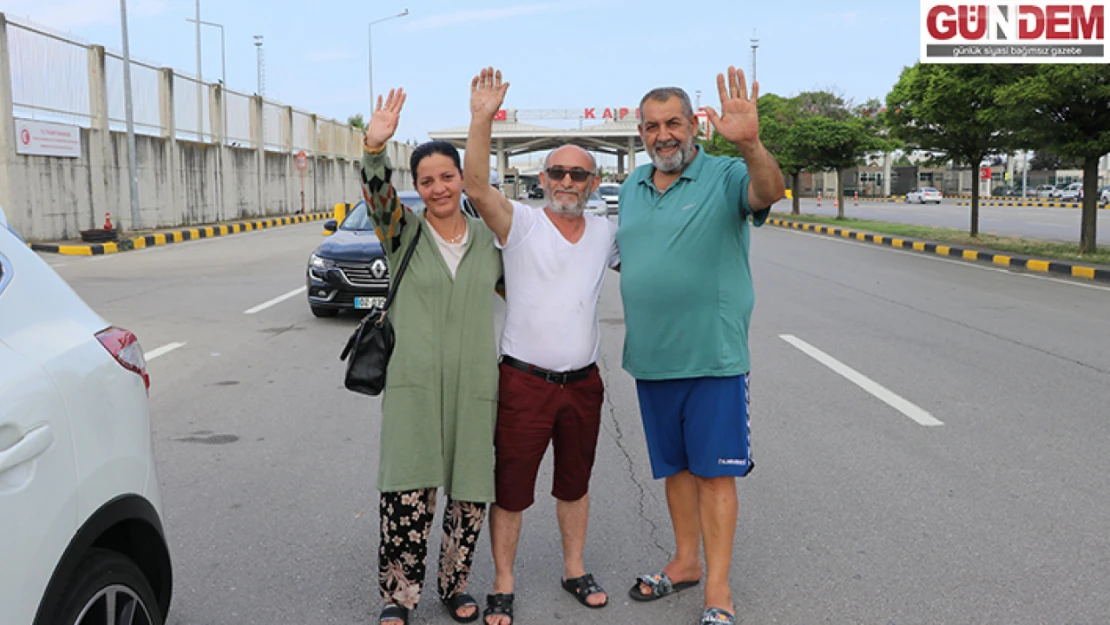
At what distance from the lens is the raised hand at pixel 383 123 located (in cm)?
307

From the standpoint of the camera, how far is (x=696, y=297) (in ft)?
10.5

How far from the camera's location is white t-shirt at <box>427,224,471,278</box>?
3213 mm

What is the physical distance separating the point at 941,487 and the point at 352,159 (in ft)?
158

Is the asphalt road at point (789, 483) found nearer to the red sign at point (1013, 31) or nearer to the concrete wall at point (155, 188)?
the red sign at point (1013, 31)

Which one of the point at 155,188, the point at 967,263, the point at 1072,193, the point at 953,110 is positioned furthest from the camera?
the point at 1072,193

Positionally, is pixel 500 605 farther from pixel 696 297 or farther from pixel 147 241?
pixel 147 241

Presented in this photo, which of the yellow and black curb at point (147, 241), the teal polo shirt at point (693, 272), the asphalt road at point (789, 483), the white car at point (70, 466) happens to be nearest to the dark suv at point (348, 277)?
the asphalt road at point (789, 483)

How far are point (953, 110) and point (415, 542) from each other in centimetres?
1984

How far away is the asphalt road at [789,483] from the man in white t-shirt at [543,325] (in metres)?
0.50

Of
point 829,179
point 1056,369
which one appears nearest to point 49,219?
point 1056,369

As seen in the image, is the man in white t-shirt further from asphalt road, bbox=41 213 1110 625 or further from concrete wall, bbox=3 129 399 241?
concrete wall, bbox=3 129 399 241

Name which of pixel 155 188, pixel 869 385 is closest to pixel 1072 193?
pixel 155 188

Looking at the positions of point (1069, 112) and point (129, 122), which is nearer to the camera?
point (1069, 112)

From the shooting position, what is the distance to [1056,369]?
7496 mm
